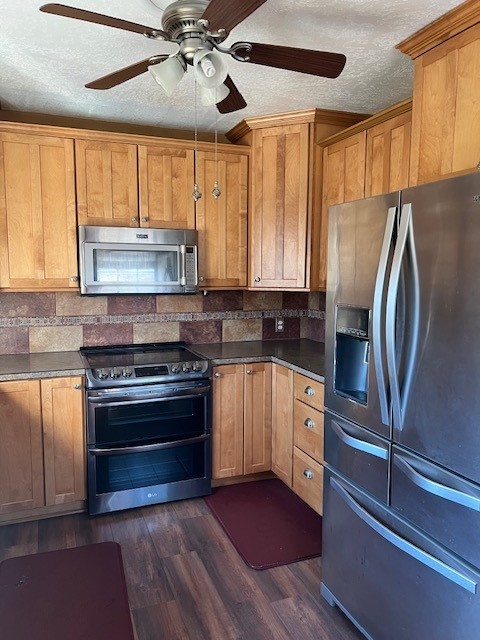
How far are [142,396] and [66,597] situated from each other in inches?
57.1

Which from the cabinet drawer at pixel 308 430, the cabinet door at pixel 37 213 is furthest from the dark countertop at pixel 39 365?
the cabinet drawer at pixel 308 430

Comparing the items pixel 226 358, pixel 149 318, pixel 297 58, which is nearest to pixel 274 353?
pixel 226 358

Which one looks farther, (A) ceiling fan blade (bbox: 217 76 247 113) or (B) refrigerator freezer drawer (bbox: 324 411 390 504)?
(A) ceiling fan blade (bbox: 217 76 247 113)


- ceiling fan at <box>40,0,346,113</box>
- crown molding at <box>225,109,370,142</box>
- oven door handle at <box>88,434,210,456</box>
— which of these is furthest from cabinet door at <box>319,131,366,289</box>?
oven door handle at <box>88,434,210,456</box>

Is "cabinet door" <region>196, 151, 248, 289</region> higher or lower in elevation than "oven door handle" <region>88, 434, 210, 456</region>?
higher

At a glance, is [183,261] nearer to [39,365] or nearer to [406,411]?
[39,365]

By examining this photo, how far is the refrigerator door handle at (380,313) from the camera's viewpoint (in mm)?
1567

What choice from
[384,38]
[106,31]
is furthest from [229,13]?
[384,38]

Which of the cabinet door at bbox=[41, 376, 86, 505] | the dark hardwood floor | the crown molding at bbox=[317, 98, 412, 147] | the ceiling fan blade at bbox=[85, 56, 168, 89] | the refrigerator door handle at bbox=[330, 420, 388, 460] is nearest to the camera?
the ceiling fan blade at bbox=[85, 56, 168, 89]

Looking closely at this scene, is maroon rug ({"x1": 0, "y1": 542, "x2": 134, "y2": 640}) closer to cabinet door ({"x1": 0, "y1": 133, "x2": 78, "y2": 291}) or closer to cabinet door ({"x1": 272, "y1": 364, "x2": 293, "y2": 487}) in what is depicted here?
cabinet door ({"x1": 272, "y1": 364, "x2": 293, "y2": 487})

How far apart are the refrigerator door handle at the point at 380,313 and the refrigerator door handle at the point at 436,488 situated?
0.48 ft

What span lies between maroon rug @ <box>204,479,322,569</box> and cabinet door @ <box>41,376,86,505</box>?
842 mm

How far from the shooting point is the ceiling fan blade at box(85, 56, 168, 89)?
1.55 metres

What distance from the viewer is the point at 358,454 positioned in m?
1.79
